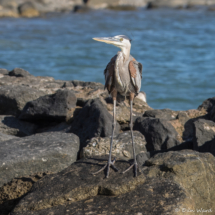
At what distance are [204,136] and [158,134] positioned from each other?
789 mm

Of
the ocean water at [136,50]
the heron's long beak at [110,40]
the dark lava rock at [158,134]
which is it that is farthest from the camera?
the ocean water at [136,50]

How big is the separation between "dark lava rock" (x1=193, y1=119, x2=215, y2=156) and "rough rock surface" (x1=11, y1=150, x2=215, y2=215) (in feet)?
3.43

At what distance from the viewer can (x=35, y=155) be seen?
14.8ft

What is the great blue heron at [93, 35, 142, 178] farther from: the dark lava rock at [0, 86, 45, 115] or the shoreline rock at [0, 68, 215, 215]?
the dark lava rock at [0, 86, 45, 115]

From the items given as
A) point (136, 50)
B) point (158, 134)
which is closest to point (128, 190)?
point (158, 134)

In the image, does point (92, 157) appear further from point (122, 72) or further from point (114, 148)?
point (122, 72)

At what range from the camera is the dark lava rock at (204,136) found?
17.2 ft

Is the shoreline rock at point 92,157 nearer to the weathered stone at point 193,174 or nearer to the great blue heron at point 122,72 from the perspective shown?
the weathered stone at point 193,174

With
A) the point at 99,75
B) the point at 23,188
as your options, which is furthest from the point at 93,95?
the point at 99,75

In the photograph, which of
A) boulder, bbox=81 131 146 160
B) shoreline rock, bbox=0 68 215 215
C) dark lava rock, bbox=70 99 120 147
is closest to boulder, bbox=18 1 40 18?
shoreline rock, bbox=0 68 215 215

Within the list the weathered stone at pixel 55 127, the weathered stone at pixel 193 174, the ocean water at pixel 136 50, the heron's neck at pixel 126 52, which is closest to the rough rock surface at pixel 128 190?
the weathered stone at pixel 193 174

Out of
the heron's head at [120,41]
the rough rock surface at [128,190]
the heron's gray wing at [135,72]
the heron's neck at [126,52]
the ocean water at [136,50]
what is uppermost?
the heron's head at [120,41]

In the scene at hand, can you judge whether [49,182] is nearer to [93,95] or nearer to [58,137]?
[58,137]

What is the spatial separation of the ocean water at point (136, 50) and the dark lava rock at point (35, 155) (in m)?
7.03
